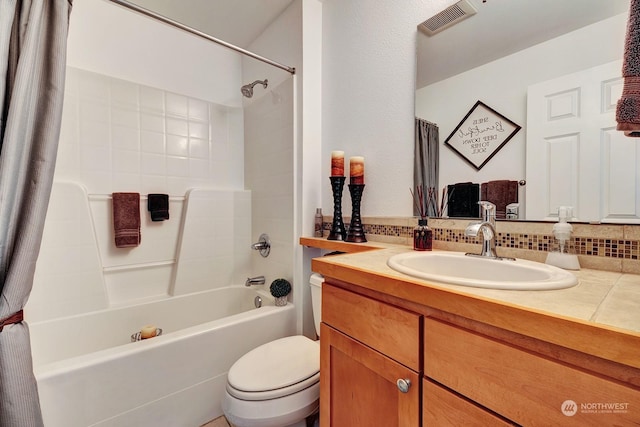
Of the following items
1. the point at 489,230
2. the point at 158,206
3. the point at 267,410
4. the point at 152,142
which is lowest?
the point at 267,410

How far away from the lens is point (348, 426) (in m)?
0.78

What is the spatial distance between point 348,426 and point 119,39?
2.46m

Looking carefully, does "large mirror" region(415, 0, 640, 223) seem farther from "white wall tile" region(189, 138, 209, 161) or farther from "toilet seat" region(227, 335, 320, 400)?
"white wall tile" region(189, 138, 209, 161)

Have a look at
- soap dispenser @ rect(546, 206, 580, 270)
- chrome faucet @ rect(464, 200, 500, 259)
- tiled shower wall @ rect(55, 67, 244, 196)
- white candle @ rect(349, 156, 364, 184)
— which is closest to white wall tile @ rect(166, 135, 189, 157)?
tiled shower wall @ rect(55, 67, 244, 196)

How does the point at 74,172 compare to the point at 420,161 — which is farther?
the point at 74,172

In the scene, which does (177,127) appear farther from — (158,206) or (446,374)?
(446,374)

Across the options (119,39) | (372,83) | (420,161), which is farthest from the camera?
(119,39)

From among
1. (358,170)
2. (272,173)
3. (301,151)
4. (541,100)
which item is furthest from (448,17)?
(272,173)

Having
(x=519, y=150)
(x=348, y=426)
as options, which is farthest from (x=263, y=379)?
(x=519, y=150)

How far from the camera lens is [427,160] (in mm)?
1192

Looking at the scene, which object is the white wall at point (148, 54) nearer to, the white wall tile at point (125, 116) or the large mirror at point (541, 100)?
the white wall tile at point (125, 116)

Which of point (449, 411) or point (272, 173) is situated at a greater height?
point (272, 173)

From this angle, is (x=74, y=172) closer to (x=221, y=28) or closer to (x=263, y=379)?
(x=221, y=28)

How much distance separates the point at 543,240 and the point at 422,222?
0.38 metres
